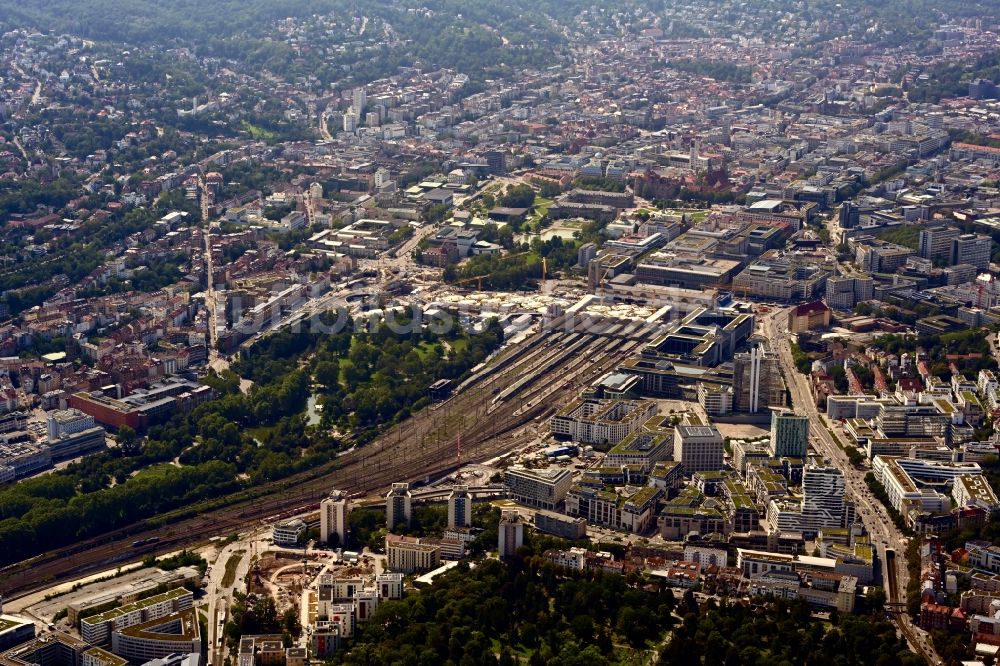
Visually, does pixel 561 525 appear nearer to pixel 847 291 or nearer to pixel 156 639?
pixel 156 639

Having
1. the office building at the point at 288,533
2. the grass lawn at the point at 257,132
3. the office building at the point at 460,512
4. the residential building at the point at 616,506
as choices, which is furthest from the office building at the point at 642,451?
the grass lawn at the point at 257,132

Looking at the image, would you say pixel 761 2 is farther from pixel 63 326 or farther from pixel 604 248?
pixel 63 326

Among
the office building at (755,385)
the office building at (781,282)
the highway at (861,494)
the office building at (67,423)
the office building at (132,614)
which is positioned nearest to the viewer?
the office building at (132,614)

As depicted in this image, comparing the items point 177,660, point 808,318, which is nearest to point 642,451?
point 808,318

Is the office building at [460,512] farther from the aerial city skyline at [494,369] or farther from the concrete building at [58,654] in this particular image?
the concrete building at [58,654]

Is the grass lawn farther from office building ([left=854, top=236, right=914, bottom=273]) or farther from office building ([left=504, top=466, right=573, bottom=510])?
office building ([left=504, top=466, right=573, bottom=510])

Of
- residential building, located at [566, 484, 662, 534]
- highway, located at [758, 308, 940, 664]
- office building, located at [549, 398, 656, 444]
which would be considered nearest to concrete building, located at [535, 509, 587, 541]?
residential building, located at [566, 484, 662, 534]

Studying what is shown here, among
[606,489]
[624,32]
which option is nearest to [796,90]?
[624,32]
